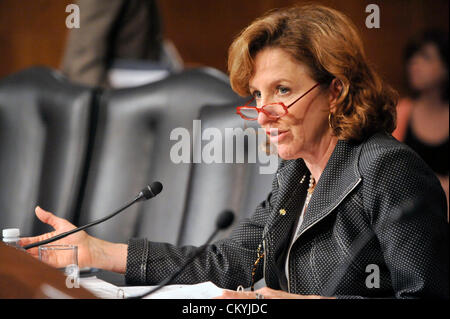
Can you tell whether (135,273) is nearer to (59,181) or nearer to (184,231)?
(184,231)

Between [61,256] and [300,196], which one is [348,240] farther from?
[61,256]

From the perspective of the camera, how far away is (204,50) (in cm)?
457

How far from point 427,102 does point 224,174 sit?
1502mm

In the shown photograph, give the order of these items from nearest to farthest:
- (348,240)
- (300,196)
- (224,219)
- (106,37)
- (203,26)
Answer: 1. (224,219)
2. (348,240)
3. (300,196)
4. (106,37)
5. (203,26)

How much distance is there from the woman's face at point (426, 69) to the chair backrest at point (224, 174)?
1.48m

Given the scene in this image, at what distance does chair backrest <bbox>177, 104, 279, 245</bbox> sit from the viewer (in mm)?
1952

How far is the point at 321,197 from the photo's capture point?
133 cm

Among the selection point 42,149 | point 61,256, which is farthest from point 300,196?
point 42,149

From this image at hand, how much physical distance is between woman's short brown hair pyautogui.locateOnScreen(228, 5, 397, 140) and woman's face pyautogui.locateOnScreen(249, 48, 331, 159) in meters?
0.02

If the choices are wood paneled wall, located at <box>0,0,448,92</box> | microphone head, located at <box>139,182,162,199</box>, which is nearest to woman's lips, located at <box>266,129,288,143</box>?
microphone head, located at <box>139,182,162,199</box>

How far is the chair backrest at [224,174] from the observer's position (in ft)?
6.40
